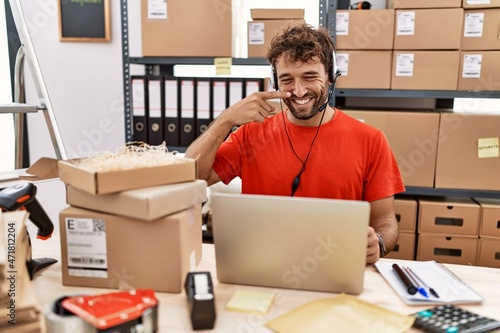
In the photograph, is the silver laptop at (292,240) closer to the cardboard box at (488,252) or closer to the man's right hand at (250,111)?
the man's right hand at (250,111)

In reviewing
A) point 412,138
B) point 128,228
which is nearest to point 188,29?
point 412,138

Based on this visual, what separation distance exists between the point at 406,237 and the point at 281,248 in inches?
55.0

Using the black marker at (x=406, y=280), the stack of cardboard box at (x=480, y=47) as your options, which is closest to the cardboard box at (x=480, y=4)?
the stack of cardboard box at (x=480, y=47)

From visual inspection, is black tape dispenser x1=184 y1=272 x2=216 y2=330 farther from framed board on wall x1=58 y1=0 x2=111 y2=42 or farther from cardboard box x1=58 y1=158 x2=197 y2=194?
framed board on wall x1=58 y1=0 x2=111 y2=42

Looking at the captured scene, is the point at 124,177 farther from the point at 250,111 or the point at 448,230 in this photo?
the point at 448,230

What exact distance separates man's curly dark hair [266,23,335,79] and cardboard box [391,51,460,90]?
66 centimetres

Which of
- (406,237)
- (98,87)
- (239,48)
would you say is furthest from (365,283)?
(98,87)

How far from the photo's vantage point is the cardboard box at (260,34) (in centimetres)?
213

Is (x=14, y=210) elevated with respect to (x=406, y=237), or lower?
elevated

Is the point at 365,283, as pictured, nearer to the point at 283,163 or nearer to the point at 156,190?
the point at 156,190

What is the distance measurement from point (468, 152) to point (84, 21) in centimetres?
227

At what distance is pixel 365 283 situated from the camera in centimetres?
104

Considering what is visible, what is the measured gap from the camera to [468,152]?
2053mm

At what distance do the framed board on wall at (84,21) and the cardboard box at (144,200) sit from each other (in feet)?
6.45
